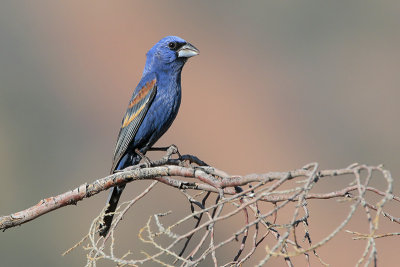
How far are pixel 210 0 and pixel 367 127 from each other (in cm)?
1299

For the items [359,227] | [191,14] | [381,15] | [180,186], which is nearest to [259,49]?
[191,14]

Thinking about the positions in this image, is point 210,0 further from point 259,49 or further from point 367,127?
point 367,127

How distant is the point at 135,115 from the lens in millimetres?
5340

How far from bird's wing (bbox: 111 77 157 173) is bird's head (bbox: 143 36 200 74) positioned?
8.1 inches

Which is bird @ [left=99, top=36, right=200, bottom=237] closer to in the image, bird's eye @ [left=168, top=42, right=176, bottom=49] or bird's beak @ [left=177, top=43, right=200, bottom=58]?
bird's beak @ [left=177, top=43, right=200, bottom=58]

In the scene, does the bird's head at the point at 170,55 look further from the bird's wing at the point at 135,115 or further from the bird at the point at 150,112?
the bird's wing at the point at 135,115

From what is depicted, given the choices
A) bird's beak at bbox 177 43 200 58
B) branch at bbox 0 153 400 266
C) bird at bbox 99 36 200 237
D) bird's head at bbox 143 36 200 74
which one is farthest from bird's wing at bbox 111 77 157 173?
branch at bbox 0 153 400 266

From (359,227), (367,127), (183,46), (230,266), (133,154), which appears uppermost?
(367,127)

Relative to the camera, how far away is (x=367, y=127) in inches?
851

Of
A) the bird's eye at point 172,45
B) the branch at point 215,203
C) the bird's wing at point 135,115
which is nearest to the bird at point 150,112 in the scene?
the bird's wing at point 135,115

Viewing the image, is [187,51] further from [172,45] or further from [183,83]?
[183,83]

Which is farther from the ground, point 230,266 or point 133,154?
point 133,154

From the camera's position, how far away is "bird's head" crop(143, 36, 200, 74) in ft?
18.3

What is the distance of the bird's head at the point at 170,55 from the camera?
219 inches
